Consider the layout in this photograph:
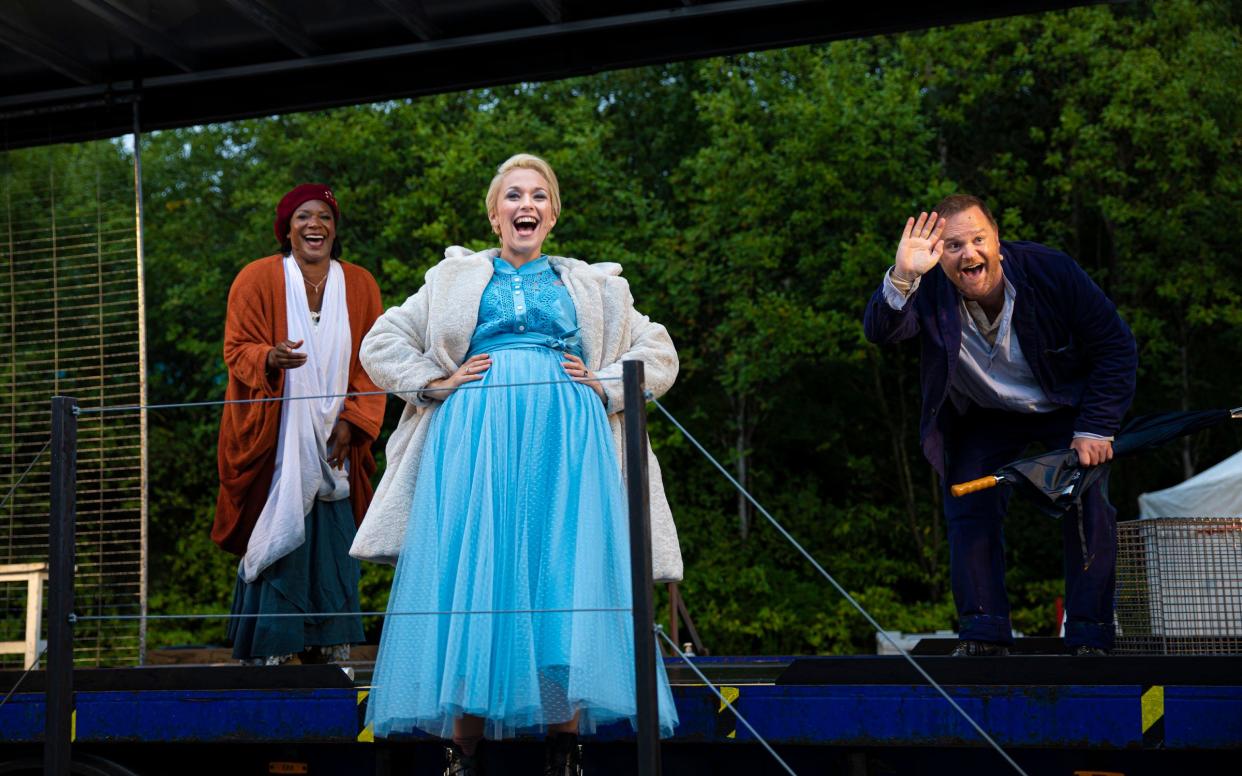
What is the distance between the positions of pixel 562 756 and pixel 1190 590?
2.00 meters

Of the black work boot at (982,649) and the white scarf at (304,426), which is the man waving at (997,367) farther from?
the white scarf at (304,426)

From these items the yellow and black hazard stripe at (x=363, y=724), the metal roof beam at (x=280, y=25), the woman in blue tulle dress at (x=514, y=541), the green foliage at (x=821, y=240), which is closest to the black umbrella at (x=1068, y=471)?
the woman in blue tulle dress at (x=514, y=541)

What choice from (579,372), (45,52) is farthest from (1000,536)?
(45,52)

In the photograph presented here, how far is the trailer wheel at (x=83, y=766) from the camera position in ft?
12.8

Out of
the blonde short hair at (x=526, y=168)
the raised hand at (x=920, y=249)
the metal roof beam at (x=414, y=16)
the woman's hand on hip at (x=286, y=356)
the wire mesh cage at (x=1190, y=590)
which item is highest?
the metal roof beam at (x=414, y=16)

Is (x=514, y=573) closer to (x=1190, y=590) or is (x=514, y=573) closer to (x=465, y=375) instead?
(x=465, y=375)

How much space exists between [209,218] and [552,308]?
1354cm

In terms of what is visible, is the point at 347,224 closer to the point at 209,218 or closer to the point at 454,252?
the point at 209,218

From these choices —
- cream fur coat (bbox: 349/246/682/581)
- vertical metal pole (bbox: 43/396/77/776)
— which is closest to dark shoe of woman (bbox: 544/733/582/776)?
cream fur coat (bbox: 349/246/682/581)

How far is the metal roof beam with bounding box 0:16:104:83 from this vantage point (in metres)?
5.18

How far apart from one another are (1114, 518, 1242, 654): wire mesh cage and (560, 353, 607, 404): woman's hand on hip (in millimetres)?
1708

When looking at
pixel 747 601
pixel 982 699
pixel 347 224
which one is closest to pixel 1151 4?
pixel 747 601

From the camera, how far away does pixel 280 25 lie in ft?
17.0

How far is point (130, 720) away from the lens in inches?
151
